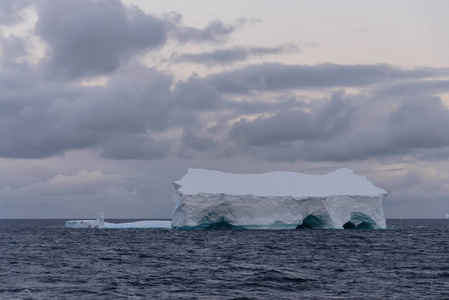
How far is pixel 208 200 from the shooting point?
135 feet

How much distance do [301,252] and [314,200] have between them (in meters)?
15.0

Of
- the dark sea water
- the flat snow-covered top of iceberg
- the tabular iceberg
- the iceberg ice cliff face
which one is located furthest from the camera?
the iceberg ice cliff face

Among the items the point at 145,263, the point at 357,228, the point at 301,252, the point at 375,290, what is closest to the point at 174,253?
the point at 145,263

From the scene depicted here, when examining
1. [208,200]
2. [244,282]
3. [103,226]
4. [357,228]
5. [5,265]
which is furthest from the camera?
[103,226]

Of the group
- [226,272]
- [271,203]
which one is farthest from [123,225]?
[226,272]

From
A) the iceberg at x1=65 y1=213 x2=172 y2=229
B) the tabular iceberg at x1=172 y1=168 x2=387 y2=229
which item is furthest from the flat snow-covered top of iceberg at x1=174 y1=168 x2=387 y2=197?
the iceberg at x1=65 y1=213 x2=172 y2=229

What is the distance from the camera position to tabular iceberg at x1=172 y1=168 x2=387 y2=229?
41750 millimetres

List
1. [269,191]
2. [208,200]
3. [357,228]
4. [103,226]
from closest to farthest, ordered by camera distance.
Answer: [208,200]
[269,191]
[357,228]
[103,226]

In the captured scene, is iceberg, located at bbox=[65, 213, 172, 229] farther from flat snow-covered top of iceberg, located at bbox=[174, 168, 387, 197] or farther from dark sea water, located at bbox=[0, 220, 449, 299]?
dark sea water, located at bbox=[0, 220, 449, 299]

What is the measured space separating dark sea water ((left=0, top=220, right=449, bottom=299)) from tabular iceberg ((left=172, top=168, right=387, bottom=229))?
10980 millimetres

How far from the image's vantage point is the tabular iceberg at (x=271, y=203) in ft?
137

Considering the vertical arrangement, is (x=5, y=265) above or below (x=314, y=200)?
below

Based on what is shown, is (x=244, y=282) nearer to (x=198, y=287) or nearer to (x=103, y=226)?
(x=198, y=287)

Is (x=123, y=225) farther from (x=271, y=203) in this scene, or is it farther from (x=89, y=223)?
(x=271, y=203)
